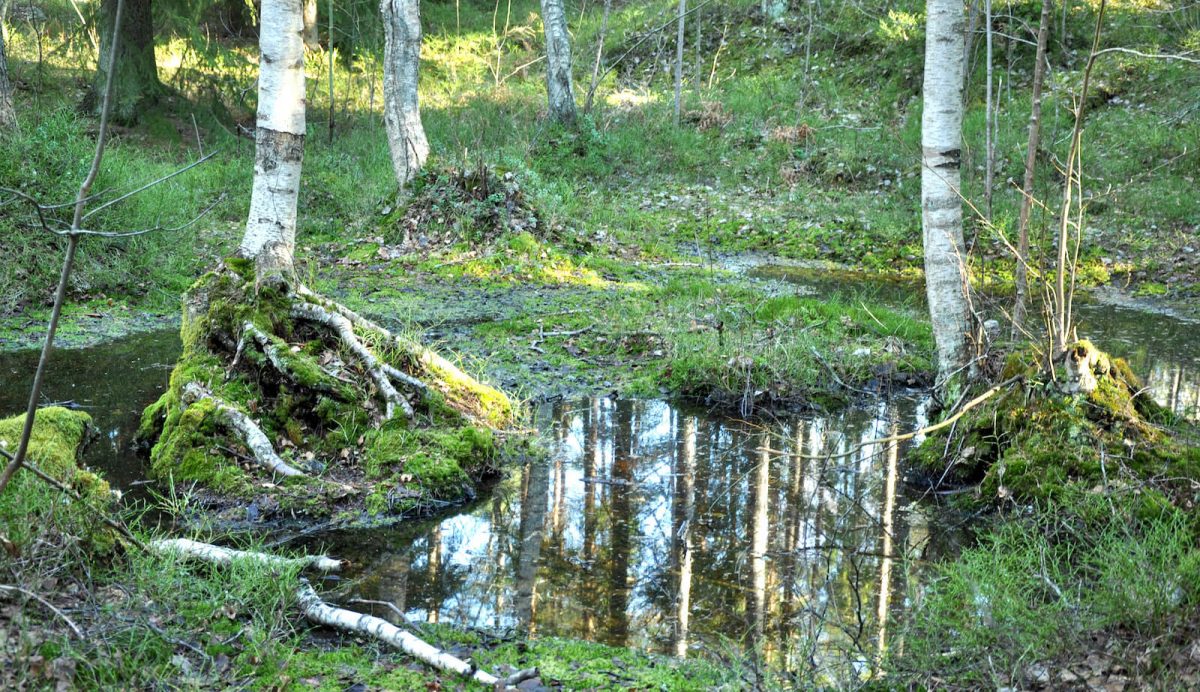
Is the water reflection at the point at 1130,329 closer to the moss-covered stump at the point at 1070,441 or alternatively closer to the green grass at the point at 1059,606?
the moss-covered stump at the point at 1070,441

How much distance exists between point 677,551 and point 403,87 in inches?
400

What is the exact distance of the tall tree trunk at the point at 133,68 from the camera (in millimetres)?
17609

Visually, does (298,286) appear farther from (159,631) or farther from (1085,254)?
(1085,254)

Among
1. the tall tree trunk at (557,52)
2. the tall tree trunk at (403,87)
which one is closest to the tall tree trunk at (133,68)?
the tall tree trunk at (403,87)

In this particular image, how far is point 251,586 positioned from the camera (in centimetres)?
419

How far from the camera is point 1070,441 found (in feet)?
18.1

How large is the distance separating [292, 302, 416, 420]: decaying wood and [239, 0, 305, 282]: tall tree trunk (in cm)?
35

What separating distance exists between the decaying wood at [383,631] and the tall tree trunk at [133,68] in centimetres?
1637

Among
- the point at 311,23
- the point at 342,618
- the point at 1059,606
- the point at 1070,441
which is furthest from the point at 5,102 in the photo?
the point at 1059,606

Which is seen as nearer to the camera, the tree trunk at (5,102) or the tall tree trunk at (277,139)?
the tall tree trunk at (277,139)

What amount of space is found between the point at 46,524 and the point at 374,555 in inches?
67.9

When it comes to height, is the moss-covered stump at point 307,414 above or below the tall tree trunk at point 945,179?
below

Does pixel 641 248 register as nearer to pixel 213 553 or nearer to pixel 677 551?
pixel 677 551

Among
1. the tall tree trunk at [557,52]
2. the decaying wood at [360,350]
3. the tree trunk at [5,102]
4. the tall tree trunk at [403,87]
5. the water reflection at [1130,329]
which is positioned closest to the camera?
the decaying wood at [360,350]
